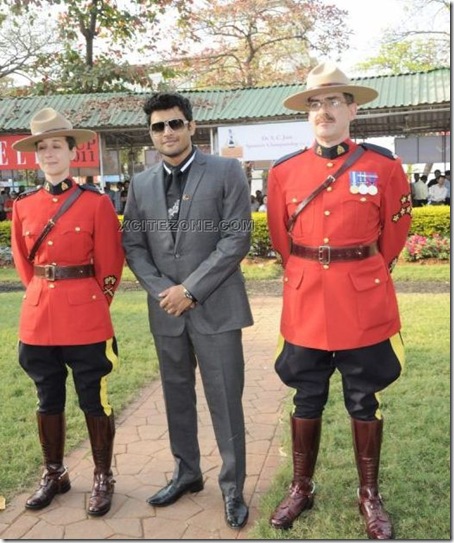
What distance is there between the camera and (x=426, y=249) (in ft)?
36.2

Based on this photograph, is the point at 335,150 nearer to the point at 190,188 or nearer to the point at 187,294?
the point at 190,188

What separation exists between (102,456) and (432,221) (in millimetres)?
9699

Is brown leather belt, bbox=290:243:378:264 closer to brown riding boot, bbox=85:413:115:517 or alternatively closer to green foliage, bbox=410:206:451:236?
brown riding boot, bbox=85:413:115:517

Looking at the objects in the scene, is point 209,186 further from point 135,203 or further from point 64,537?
point 64,537

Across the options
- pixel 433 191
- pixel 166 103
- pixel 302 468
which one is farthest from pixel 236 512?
pixel 433 191

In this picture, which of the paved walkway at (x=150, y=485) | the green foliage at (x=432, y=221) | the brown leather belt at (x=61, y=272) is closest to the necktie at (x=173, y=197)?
the brown leather belt at (x=61, y=272)

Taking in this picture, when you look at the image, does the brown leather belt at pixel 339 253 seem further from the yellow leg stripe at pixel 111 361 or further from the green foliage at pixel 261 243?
the green foliage at pixel 261 243

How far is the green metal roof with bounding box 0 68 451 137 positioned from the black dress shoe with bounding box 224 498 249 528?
10737mm

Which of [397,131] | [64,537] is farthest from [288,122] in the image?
[64,537]

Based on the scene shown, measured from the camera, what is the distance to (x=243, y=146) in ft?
43.4

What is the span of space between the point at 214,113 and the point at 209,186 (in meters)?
11.3

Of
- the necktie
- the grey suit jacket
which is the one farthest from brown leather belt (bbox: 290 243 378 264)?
the necktie

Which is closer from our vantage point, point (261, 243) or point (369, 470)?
A: point (369, 470)

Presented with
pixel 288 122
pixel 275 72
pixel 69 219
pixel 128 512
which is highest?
pixel 275 72
